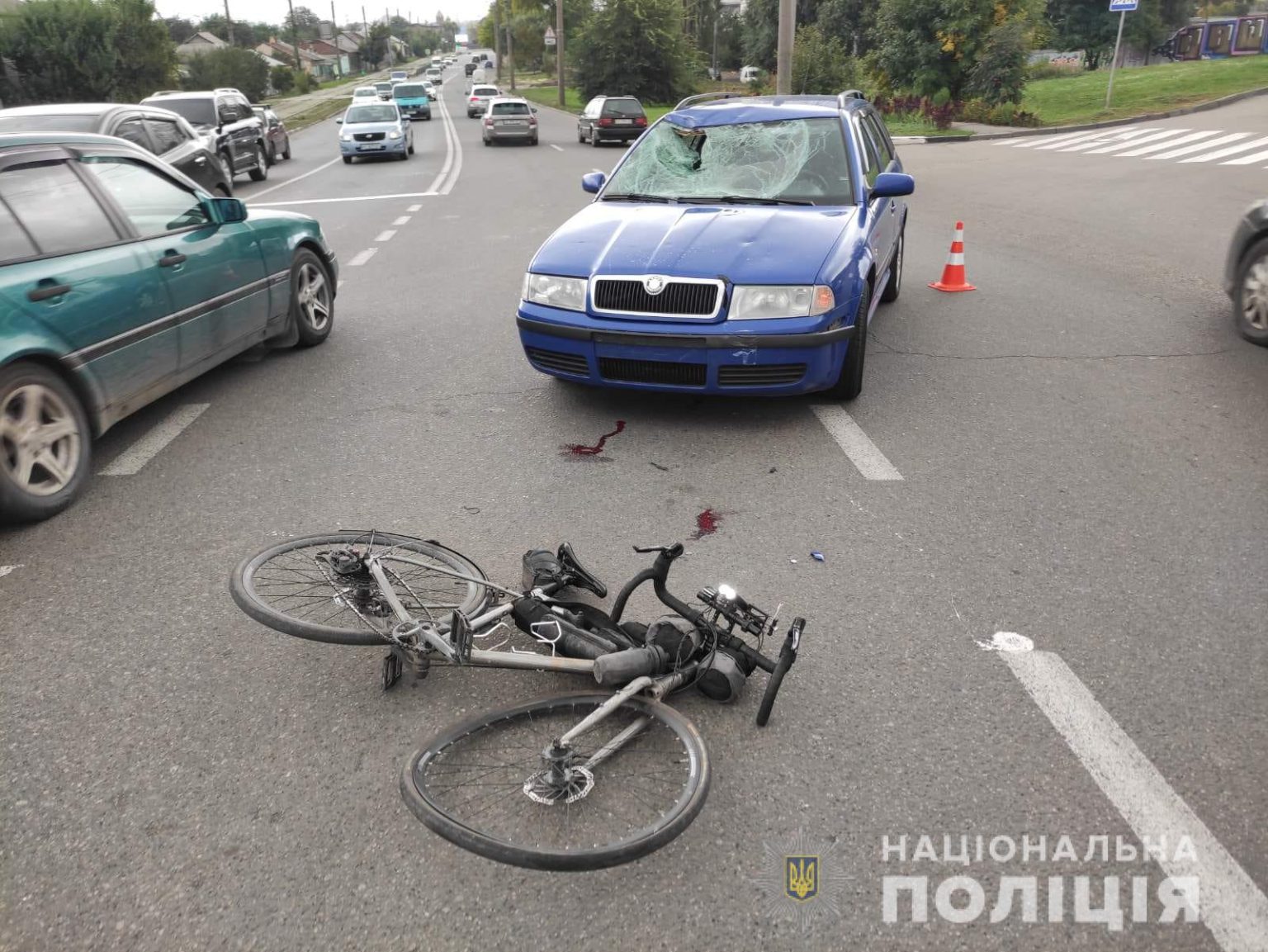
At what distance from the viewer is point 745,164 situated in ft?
21.6

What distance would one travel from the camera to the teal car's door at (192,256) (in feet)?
17.8

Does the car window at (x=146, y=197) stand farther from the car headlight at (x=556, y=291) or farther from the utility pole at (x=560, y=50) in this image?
→ the utility pole at (x=560, y=50)

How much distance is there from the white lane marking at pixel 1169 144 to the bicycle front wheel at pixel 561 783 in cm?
2271

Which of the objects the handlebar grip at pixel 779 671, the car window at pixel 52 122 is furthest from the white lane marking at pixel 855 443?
the car window at pixel 52 122

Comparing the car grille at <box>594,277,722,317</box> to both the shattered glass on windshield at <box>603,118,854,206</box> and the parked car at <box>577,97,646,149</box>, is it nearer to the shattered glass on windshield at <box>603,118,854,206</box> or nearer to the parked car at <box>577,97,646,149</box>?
the shattered glass on windshield at <box>603,118,854,206</box>

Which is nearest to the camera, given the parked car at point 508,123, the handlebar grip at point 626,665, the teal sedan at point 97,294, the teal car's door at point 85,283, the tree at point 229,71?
the handlebar grip at point 626,665

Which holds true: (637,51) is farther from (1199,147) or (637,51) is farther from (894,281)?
(894,281)

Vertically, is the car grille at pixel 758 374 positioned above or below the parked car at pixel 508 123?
below

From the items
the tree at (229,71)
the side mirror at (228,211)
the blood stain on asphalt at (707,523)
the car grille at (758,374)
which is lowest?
the blood stain on asphalt at (707,523)

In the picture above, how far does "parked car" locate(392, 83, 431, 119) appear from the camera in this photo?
148 ft

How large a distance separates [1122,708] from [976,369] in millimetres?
3938

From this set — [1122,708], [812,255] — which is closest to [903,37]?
[812,255]

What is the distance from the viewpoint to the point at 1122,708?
303cm

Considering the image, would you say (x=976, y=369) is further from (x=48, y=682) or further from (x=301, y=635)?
(x=48, y=682)
